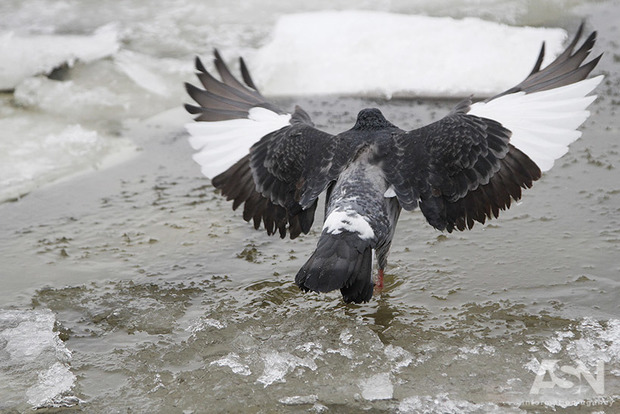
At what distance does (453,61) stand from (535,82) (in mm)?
2907

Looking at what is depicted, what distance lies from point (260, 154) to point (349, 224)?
3.42 ft

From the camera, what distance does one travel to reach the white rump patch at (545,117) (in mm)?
4340

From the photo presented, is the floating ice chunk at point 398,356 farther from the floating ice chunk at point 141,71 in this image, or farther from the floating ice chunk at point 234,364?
the floating ice chunk at point 141,71

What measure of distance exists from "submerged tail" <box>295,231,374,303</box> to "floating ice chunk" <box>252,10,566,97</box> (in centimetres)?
356

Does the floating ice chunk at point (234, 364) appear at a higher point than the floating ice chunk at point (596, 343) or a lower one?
lower

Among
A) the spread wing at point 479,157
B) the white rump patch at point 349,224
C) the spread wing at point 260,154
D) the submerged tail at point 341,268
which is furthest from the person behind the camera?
the spread wing at point 260,154

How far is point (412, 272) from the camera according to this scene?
4.84m

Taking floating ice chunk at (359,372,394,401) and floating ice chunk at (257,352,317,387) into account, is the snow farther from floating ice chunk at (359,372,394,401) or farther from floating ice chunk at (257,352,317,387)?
floating ice chunk at (359,372,394,401)

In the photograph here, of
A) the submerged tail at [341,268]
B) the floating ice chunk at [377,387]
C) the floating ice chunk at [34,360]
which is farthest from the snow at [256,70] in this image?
the floating ice chunk at [377,387]

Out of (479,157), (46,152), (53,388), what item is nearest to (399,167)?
(479,157)

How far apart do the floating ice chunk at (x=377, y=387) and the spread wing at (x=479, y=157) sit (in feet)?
3.20

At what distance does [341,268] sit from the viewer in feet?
12.5

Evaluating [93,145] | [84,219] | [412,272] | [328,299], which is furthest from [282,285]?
[93,145]

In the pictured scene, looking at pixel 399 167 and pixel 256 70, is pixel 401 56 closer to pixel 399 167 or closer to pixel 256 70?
pixel 256 70
